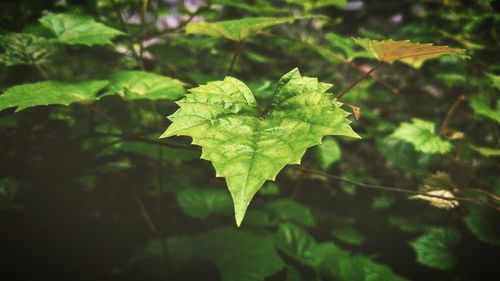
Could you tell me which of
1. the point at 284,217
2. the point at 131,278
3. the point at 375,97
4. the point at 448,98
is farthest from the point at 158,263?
the point at 448,98

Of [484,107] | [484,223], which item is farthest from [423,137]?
[484,223]

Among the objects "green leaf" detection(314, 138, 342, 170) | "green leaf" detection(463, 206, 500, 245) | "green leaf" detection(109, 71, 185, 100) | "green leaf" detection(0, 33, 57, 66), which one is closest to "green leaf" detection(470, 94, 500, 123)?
"green leaf" detection(463, 206, 500, 245)

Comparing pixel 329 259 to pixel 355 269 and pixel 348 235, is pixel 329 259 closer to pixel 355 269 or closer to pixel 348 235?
pixel 355 269

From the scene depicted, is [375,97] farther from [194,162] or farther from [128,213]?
[128,213]

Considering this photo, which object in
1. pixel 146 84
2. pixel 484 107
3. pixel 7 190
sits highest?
pixel 146 84

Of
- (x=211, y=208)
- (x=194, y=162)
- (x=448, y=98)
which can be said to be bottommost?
(x=211, y=208)
